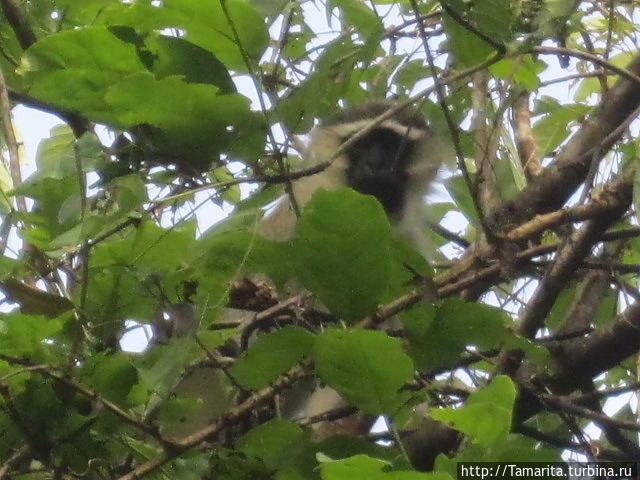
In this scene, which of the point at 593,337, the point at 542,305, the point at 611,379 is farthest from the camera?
the point at 611,379

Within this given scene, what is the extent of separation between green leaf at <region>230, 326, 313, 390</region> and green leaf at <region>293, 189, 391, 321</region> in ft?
0.19

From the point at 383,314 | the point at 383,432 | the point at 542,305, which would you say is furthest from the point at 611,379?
the point at 383,314

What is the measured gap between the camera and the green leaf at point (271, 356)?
1.15 meters

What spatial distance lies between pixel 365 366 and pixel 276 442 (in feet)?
0.70

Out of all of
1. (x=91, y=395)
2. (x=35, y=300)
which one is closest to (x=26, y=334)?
(x=91, y=395)

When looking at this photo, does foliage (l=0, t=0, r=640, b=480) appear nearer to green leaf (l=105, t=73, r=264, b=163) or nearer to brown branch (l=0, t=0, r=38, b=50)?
green leaf (l=105, t=73, r=264, b=163)

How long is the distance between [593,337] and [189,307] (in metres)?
0.68

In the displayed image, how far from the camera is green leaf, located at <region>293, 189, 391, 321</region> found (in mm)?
1108

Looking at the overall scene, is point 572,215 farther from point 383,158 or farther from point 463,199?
point 383,158

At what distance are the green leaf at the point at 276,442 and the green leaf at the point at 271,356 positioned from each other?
2.2 inches

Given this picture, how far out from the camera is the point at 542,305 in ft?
4.95

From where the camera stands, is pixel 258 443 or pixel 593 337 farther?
pixel 593 337

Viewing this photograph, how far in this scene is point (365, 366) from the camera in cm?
106

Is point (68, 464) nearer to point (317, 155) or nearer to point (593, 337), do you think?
point (593, 337)
